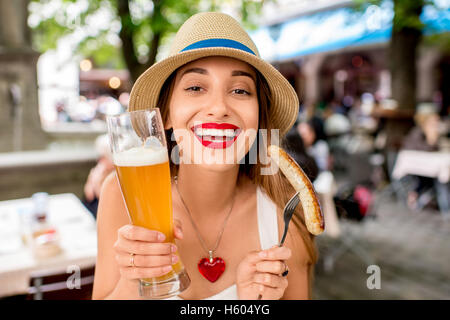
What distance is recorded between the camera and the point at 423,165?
6949 mm

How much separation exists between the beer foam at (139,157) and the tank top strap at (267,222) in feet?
1.81

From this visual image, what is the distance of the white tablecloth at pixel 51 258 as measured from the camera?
2.32 meters

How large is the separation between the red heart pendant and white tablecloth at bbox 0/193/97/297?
118cm

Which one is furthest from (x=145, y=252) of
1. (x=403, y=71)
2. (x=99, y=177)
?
(x=403, y=71)

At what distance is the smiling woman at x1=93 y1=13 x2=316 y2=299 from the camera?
1.04m

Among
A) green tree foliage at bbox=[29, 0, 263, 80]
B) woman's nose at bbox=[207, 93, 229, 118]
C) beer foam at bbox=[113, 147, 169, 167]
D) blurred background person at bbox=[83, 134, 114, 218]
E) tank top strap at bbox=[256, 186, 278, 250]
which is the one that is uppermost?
green tree foliage at bbox=[29, 0, 263, 80]

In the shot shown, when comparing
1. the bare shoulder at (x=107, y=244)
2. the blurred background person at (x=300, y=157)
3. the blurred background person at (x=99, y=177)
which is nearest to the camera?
the blurred background person at (x=300, y=157)

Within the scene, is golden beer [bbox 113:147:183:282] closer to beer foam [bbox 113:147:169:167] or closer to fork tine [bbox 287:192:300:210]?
beer foam [bbox 113:147:169:167]

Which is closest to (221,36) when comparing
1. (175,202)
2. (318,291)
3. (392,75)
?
(175,202)

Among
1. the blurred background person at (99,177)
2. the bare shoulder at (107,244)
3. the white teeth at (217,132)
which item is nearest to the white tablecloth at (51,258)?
the blurred background person at (99,177)

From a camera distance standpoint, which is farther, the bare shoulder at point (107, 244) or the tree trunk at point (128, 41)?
the tree trunk at point (128, 41)

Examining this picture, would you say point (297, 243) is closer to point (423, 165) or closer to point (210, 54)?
point (210, 54)

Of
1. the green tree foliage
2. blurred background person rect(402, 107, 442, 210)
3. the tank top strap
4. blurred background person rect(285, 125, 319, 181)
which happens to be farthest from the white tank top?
blurred background person rect(402, 107, 442, 210)

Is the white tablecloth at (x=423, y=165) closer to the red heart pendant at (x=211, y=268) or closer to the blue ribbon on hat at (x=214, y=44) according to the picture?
the red heart pendant at (x=211, y=268)
